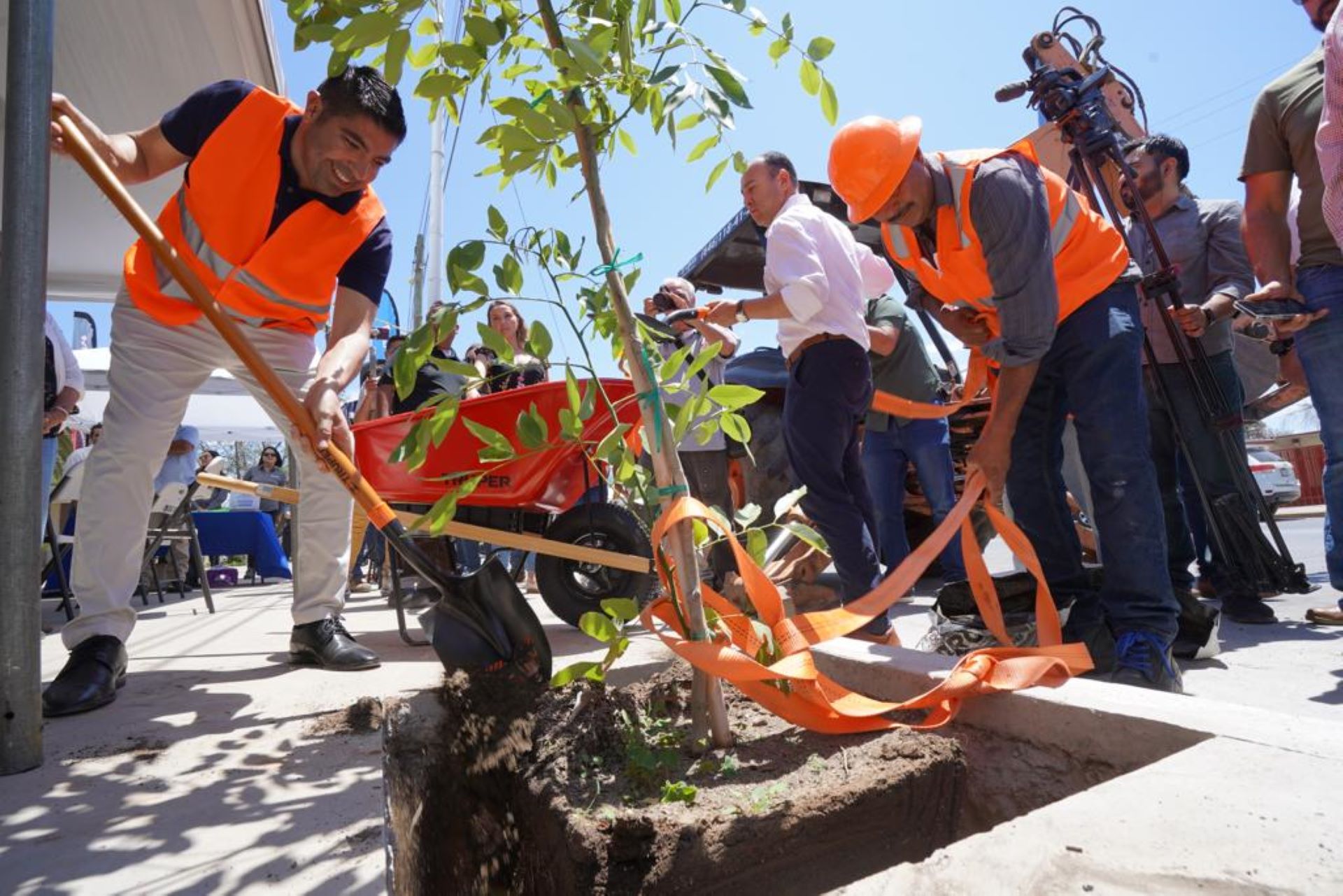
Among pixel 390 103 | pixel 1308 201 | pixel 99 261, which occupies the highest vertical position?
pixel 99 261

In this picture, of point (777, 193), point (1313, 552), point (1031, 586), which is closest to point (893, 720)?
point (1031, 586)

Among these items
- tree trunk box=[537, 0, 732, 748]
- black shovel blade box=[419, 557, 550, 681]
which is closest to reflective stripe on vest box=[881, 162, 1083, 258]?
tree trunk box=[537, 0, 732, 748]

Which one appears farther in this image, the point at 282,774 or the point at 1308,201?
the point at 1308,201

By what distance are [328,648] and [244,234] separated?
4.43ft

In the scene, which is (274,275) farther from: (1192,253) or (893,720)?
(1192,253)

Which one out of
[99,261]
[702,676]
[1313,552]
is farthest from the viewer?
[99,261]

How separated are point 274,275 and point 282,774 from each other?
5.19 feet

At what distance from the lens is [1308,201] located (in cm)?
247

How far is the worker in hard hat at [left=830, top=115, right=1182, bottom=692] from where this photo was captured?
6.14 ft

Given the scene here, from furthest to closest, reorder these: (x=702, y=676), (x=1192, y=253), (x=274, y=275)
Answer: (x=1192, y=253) → (x=274, y=275) → (x=702, y=676)

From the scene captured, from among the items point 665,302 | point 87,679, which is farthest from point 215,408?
point 87,679

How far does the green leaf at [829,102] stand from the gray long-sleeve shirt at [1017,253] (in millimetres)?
688

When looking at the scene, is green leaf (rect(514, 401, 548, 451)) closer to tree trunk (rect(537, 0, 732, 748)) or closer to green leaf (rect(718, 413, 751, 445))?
tree trunk (rect(537, 0, 732, 748))

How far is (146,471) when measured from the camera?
7.57 feet
